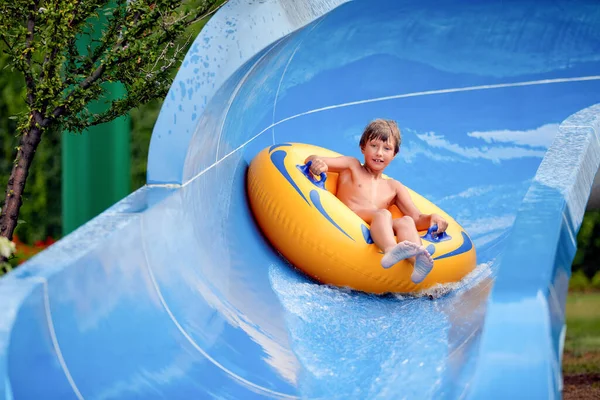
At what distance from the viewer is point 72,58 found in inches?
124

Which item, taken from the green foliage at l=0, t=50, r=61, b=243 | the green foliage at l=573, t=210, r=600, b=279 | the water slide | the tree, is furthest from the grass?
the green foliage at l=0, t=50, r=61, b=243

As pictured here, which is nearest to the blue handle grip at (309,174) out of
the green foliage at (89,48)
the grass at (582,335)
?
the green foliage at (89,48)

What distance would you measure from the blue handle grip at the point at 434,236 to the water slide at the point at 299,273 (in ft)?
0.53

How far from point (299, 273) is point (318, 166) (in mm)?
367

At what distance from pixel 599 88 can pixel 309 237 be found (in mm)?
1799

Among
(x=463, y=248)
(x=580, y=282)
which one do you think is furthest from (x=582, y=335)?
(x=463, y=248)

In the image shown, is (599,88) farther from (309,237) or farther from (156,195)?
(156,195)

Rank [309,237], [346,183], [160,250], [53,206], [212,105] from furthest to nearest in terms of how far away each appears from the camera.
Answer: [53,206]
[346,183]
[309,237]
[212,105]
[160,250]

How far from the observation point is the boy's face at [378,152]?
2932 millimetres

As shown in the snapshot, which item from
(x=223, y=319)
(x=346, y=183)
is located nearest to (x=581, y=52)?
(x=346, y=183)

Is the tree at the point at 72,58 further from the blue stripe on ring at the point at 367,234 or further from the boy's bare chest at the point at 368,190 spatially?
the blue stripe on ring at the point at 367,234

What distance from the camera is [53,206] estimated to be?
5.48 metres

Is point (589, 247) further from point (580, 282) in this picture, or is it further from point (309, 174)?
point (309, 174)

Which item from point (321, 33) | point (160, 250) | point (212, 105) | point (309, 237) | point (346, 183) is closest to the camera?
point (160, 250)
